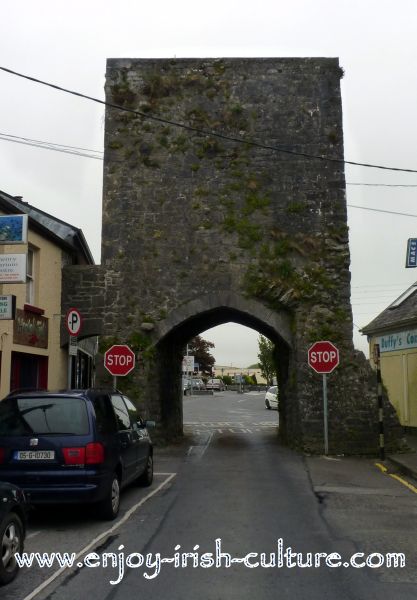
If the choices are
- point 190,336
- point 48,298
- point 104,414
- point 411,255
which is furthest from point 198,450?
point 104,414

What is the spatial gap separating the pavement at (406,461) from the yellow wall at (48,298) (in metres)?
8.72

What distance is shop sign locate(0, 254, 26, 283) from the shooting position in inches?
454

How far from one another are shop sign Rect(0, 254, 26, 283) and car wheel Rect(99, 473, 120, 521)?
4651 mm

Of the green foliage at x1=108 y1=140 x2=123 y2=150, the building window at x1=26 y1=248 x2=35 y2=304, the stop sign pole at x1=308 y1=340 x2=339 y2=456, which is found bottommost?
the stop sign pole at x1=308 y1=340 x2=339 y2=456

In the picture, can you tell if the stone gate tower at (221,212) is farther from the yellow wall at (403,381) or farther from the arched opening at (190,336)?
the yellow wall at (403,381)

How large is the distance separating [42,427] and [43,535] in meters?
1.27

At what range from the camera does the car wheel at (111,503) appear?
805cm

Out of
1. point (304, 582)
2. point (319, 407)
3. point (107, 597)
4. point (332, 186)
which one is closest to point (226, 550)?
point (304, 582)

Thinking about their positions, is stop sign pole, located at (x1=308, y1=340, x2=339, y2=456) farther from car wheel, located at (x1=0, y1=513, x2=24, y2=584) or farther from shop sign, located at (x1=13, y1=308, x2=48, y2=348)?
car wheel, located at (x1=0, y1=513, x2=24, y2=584)

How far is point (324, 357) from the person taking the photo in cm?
1552

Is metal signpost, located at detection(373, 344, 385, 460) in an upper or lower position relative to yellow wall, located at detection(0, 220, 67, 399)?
lower

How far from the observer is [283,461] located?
1470cm

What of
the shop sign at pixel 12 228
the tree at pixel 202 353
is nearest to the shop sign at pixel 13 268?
the shop sign at pixel 12 228

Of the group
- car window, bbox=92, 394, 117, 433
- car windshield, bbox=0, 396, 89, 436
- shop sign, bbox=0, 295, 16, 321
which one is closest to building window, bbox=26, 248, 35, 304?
shop sign, bbox=0, 295, 16, 321
